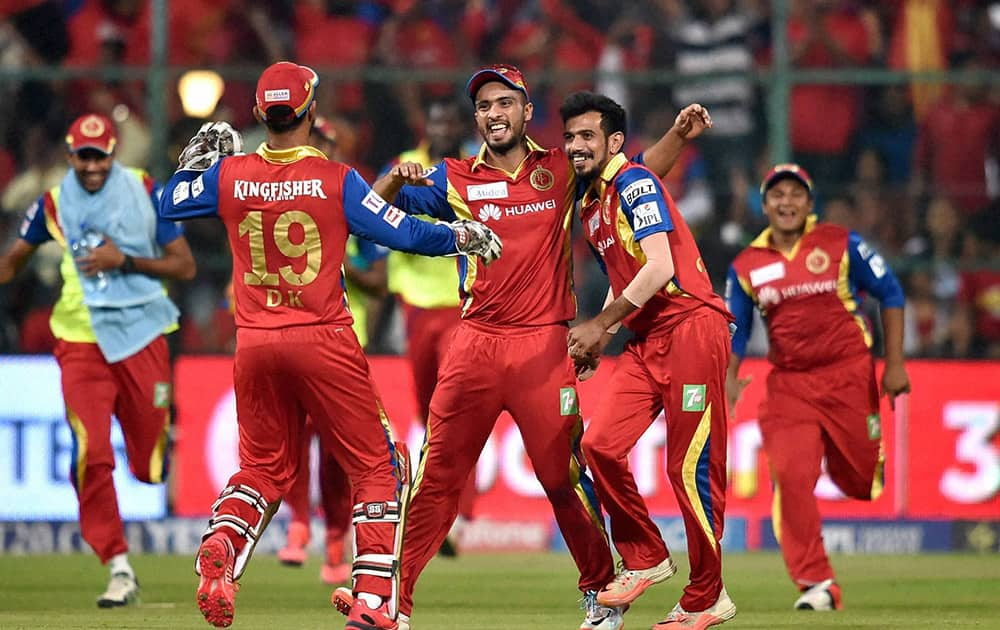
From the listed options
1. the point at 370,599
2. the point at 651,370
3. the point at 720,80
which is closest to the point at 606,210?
the point at 651,370

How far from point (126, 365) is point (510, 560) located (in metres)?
3.90

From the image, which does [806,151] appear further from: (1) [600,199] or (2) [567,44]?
(1) [600,199]

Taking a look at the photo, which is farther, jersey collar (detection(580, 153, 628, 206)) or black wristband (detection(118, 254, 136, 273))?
black wristband (detection(118, 254, 136, 273))

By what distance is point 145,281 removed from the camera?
10.9 meters

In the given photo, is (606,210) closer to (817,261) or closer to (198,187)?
(198,187)

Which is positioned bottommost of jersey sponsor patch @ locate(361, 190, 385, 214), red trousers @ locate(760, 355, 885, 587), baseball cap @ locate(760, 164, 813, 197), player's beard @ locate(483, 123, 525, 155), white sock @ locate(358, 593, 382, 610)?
white sock @ locate(358, 593, 382, 610)

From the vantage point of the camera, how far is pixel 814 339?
1077cm

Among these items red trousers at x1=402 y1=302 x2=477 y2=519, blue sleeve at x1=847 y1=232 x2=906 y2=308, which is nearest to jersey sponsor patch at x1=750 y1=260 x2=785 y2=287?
blue sleeve at x1=847 y1=232 x2=906 y2=308

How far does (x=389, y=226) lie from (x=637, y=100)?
783 centimetres

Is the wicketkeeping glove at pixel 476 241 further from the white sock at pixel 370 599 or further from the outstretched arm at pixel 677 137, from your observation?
the white sock at pixel 370 599

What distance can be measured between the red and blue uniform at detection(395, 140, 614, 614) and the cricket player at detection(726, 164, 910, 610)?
2322 millimetres

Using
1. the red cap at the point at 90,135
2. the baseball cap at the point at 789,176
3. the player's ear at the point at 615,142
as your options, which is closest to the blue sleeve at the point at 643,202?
the player's ear at the point at 615,142

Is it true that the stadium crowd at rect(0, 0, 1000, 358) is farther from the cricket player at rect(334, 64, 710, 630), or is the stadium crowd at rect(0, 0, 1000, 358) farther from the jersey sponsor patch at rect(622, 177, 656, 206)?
the jersey sponsor patch at rect(622, 177, 656, 206)

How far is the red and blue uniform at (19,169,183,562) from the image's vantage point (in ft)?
34.3
